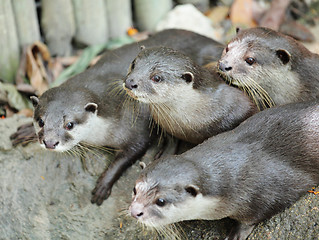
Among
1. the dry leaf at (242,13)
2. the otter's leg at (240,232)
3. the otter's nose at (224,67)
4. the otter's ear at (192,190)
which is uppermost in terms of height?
the otter's nose at (224,67)

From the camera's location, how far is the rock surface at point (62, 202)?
3.32m

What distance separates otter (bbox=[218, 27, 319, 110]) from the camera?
3.44 m

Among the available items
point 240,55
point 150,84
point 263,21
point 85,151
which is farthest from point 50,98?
point 263,21

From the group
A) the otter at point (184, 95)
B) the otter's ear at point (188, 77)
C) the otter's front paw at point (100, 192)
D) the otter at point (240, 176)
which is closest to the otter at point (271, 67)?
the otter at point (184, 95)

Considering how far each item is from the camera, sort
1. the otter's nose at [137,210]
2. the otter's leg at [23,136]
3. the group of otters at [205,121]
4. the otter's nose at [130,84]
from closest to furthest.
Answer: the otter's nose at [137,210] → the group of otters at [205,121] → the otter's nose at [130,84] → the otter's leg at [23,136]

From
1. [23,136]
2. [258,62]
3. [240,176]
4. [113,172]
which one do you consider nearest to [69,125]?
[113,172]

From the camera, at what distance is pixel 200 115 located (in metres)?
3.44

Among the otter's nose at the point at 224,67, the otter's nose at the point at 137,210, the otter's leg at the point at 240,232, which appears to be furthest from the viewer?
the otter's nose at the point at 224,67

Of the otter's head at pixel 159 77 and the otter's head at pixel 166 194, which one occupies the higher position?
the otter's head at pixel 159 77

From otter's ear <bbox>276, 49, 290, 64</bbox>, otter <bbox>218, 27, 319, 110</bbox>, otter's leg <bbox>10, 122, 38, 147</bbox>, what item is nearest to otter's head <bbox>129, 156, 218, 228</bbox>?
otter <bbox>218, 27, 319, 110</bbox>

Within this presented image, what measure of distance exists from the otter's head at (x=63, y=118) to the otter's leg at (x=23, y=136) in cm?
41

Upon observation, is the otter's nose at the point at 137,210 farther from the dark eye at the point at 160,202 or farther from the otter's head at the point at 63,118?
the otter's head at the point at 63,118

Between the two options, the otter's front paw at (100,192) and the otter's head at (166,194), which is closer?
the otter's head at (166,194)

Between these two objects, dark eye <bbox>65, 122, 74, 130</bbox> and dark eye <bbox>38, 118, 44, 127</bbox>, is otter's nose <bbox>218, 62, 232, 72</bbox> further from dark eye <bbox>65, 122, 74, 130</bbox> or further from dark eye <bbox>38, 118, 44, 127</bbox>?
dark eye <bbox>38, 118, 44, 127</bbox>
